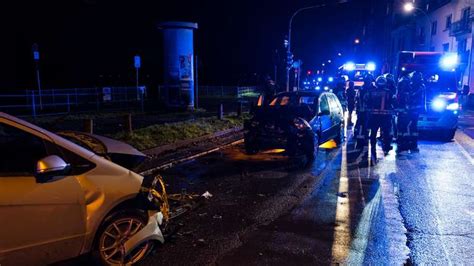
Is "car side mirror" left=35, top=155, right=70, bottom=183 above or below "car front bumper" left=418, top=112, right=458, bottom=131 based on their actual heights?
above

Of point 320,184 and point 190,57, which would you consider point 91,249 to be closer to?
point 320,184

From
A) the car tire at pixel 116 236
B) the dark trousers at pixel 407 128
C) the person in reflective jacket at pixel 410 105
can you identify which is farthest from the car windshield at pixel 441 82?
the car tire at pixel 116 236

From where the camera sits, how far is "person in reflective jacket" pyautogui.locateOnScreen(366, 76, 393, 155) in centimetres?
1104

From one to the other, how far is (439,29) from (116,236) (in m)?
47.0

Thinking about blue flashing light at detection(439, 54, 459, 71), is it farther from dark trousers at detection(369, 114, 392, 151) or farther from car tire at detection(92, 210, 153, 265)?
car tire at detection(92, 210, 153, 265)

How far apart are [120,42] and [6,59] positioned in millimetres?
15320

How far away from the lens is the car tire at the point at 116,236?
4129mm

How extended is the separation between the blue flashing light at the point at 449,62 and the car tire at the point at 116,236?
13669 mm

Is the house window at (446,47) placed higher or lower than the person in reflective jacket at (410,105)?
higher

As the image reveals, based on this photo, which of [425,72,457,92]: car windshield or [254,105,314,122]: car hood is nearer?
[254,105,314,122]: car hood

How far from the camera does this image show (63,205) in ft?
12.3

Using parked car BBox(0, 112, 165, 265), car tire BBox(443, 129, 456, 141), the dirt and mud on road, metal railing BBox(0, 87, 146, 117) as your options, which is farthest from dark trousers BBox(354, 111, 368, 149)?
metal railing BBox(0, 87, 146, 117)

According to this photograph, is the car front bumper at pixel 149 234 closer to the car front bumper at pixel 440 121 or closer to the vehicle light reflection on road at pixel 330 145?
the vehicle light reflection on road at pixel 330 145

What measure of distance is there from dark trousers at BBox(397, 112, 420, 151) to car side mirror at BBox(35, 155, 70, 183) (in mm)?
10250
